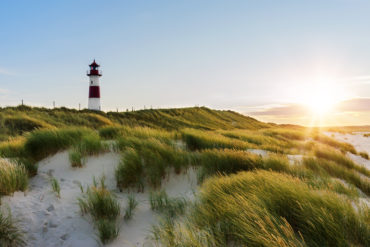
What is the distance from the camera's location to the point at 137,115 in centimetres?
3384

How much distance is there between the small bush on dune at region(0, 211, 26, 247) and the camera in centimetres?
283

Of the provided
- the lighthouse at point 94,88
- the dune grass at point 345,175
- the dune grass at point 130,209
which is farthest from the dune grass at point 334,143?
the lighthouse at point 94,88

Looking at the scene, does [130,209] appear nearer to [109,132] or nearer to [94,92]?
[109,132]

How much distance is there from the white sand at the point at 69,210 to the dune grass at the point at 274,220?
79 centimetres

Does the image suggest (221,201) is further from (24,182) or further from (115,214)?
(24,182)

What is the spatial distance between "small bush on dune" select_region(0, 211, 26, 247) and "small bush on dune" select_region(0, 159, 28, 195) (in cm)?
72

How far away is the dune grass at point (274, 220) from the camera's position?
202cm

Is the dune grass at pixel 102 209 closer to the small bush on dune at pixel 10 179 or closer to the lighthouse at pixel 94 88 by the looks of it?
the small bush on dune at pixel 10 179

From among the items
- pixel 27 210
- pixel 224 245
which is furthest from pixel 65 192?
pixel 224 245

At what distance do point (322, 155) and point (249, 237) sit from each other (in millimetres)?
7510

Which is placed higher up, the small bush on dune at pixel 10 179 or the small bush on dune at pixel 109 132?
the small bush on dune at pixel 109 132

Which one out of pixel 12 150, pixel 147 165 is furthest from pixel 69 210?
pixel 12 150

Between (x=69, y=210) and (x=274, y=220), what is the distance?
2.99 m

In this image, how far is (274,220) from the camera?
2178 mm
